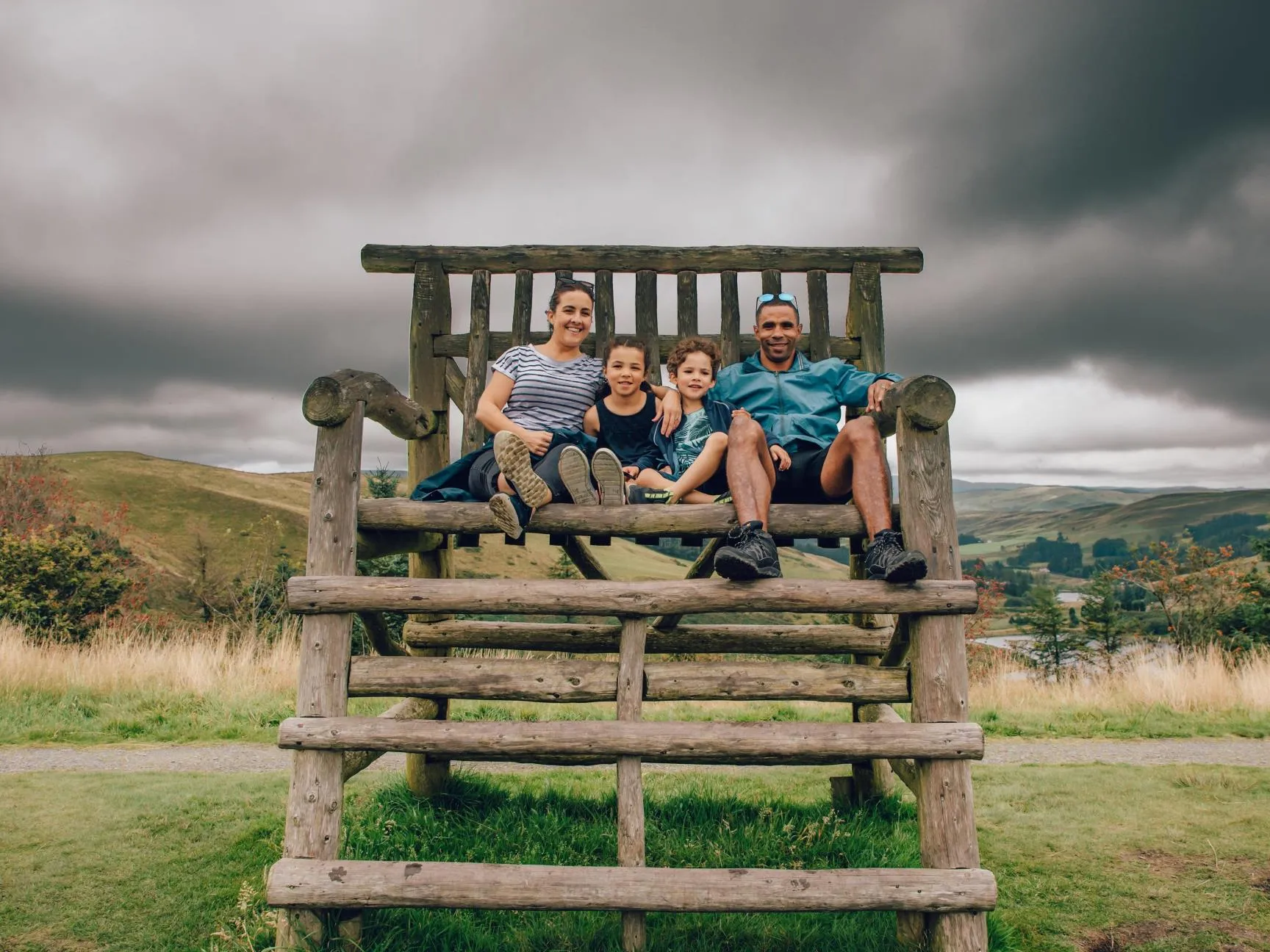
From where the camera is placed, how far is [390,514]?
3.51 metres

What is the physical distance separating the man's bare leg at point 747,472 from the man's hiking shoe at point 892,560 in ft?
1.51

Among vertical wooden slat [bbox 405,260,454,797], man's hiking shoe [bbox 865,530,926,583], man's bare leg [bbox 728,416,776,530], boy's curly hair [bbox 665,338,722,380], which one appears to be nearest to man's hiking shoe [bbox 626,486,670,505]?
man's bare leg [bbox 728,416,776,530]

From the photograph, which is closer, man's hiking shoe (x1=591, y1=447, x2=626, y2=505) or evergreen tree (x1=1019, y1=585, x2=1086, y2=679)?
man's hiking shoe (x1=591, y1=447, x2=626, y2=505)

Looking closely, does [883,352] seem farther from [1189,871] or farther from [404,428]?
[1189,871]

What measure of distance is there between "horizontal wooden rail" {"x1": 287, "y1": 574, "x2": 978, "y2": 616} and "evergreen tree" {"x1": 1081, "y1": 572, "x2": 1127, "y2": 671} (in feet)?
90.8

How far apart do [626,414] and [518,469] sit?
115cm

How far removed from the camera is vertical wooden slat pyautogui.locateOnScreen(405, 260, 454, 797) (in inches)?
191

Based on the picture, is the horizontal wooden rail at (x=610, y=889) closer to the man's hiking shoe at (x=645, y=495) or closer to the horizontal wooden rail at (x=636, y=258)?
the man's hiking shoe at (x=645, y=495)

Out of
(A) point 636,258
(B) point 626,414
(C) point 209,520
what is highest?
(C) point 209,520

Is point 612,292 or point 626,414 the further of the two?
point 612,292

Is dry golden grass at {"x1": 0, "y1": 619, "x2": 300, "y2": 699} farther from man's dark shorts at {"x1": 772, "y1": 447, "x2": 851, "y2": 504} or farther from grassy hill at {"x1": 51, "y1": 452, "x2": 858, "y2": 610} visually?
grassy hill at {"x1": 51, "y1": 452, "x2": 858, "y2": 610}

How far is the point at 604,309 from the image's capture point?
514 cm

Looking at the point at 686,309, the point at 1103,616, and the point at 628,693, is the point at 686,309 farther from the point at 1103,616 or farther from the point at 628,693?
the point at 1103,616

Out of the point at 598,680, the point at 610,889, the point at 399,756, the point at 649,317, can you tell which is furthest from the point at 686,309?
the point at 399,756
